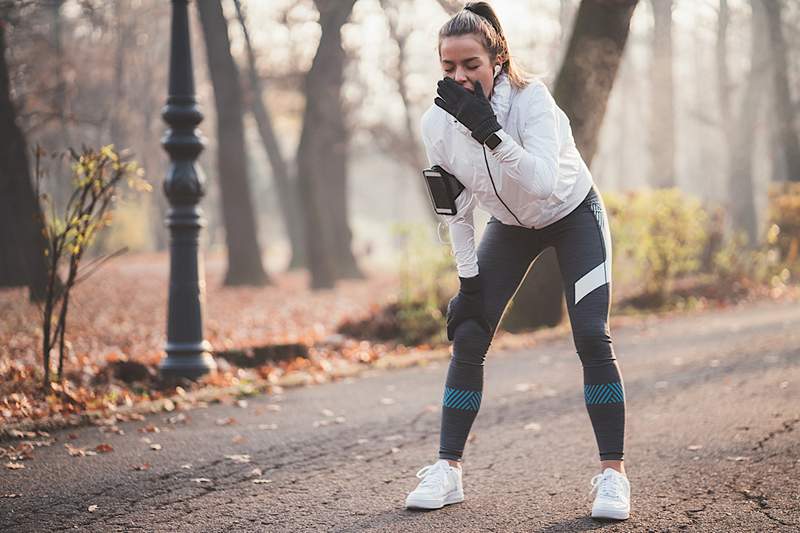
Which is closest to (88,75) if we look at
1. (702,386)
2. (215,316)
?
(215,316)

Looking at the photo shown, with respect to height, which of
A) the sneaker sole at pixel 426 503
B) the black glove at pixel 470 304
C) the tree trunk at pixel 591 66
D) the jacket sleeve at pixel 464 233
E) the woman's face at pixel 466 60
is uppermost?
the tree trunk at pixel 591 66

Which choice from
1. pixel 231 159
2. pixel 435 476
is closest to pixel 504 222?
pixel 435 476

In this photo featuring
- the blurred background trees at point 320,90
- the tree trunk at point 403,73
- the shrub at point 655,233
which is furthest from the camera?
the tree trunk at point 403,73

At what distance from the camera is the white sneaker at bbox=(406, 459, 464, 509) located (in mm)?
3787

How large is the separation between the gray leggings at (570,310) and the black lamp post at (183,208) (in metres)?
3.46

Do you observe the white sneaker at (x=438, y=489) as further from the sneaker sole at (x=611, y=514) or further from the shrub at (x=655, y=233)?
the shrub at (x=655, y=233)

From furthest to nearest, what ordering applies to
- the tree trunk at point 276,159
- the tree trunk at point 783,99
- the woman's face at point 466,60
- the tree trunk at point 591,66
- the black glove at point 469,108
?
the tree trunk at point 276,159 < the tree trunk at point 783,99 < the tree trunk at point 591,66 < the woman's face at point 466,60 < the black glove at point 469,108

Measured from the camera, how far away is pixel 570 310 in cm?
379

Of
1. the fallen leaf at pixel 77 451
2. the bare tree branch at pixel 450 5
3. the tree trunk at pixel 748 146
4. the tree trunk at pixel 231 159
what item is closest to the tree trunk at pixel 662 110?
the tree trunk at pixel 748 146

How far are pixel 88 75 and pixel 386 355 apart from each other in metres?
22.6

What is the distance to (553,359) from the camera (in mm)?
8484

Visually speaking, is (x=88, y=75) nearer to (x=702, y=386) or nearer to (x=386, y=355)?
(x=386, y=355)

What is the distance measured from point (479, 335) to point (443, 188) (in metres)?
0.61

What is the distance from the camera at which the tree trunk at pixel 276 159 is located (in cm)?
2384
